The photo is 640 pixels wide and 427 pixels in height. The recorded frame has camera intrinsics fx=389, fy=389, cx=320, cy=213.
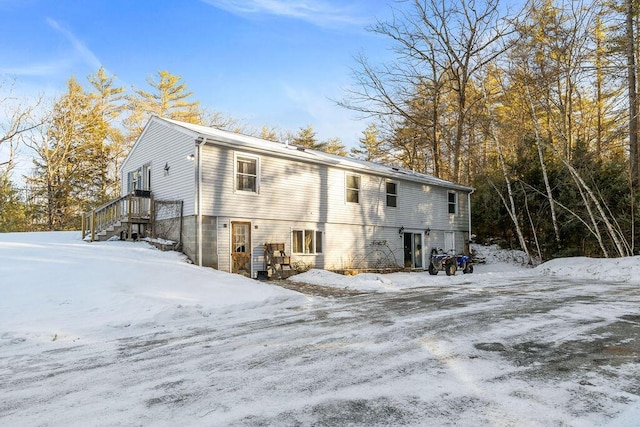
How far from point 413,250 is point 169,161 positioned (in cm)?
1201

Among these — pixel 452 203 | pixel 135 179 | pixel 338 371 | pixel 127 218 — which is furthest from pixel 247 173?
pixel 452 203

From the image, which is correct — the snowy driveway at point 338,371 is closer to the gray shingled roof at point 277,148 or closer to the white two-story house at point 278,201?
the white two-story house at point 278,201

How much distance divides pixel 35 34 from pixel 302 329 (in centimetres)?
2411

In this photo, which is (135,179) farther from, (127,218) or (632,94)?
(632,94)

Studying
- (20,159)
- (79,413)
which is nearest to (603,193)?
(79,413)

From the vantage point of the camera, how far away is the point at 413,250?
765 inches

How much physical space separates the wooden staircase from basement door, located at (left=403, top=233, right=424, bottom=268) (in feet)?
37.9

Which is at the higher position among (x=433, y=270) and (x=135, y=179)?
(x=135, y=179)

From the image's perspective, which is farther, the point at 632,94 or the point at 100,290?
the point at 632,94

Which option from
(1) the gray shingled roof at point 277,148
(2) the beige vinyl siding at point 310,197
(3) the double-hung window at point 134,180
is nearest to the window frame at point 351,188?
(2) the beige vinyl siding at point 310,197

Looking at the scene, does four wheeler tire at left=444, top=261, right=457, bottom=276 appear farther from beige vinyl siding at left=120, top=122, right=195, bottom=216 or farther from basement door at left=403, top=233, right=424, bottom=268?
beige vinyl siding at left=120, top=122, right=195, bottom=216

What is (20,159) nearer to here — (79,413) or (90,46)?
(90,46)

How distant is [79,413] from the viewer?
278cm

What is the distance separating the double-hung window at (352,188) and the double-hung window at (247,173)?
453cm
